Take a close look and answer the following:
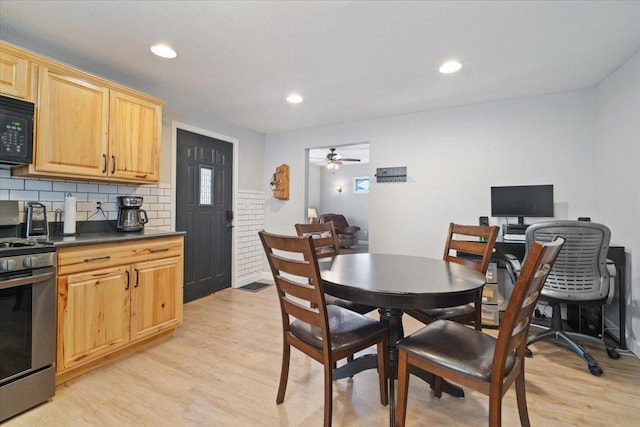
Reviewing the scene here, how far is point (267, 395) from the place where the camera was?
1852 mm

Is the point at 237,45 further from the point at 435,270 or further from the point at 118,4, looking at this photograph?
the point at 435,270

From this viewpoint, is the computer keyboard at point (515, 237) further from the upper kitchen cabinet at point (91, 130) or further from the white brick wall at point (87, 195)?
the white brick wall at point (87, 195)

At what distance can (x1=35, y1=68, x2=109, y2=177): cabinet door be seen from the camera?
2041mm

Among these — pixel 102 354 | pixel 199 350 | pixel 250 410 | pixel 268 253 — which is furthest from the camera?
pixel 199 350

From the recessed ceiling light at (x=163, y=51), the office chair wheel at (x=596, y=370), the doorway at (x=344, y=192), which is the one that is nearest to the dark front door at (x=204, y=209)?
the recessed ceiling light at (x=163, y=51)

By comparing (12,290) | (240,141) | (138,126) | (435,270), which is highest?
(240,141)

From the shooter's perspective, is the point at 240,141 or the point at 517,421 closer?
the point at 517,421

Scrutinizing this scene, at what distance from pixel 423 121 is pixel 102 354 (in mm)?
3897

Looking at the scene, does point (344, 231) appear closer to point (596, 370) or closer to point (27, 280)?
point (596, 370)

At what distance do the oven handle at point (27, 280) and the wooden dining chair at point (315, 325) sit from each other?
136 centimetres

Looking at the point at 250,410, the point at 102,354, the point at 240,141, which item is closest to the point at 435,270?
the point at 250,410

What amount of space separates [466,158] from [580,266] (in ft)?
5.39

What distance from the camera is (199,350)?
2.42 meters

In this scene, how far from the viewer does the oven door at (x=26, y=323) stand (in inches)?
64.2
